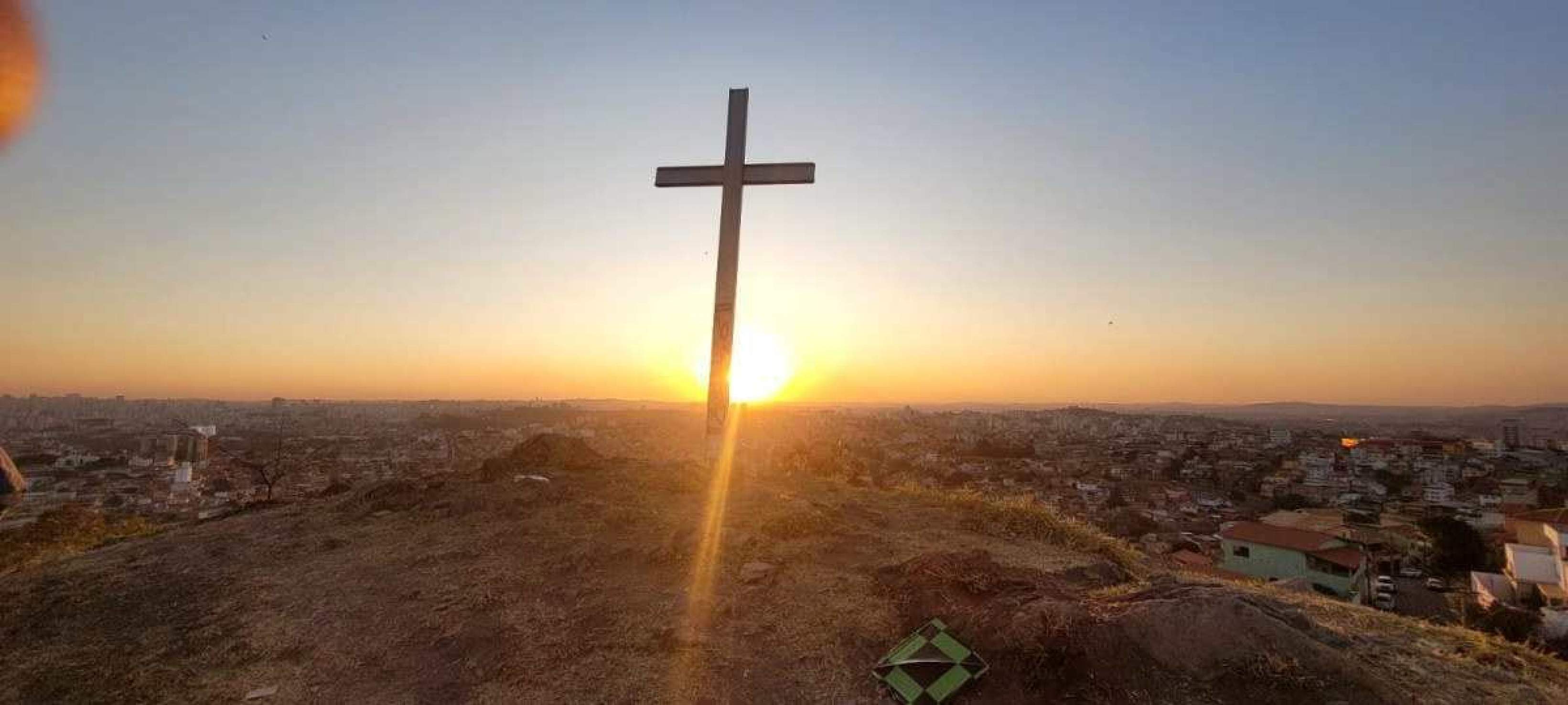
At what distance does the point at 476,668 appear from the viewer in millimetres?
4355

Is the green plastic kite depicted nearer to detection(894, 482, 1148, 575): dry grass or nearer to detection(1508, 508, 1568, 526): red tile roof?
detection(894, 482, 1148, 575): dry grass

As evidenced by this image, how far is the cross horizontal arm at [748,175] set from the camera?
31.0 ft

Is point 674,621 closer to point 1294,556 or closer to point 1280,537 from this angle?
point 1294,556

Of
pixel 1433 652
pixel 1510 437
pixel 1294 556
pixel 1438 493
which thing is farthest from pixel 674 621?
pixel 1510 437

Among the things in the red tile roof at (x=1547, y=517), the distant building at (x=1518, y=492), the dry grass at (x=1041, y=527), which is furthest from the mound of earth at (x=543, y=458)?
the distant building at (x=1518, y=492)

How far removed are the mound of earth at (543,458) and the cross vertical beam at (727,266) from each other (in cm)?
294

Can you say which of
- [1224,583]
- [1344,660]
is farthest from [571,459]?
[1344,660]

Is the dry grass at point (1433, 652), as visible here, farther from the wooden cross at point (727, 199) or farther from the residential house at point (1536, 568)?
the residential house at point (1536, 568)

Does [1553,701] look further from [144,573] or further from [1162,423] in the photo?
[1162,423]

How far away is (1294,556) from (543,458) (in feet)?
93.8

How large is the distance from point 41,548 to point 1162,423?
135 meters

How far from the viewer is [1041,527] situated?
7.64 metres

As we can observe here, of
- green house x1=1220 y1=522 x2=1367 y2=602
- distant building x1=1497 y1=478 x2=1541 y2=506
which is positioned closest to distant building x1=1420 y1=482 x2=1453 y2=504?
distant building x1=1497 y1=478 x2=1541 y2=506

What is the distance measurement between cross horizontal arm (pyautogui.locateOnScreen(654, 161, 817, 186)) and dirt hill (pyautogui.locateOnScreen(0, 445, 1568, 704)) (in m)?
4.64
